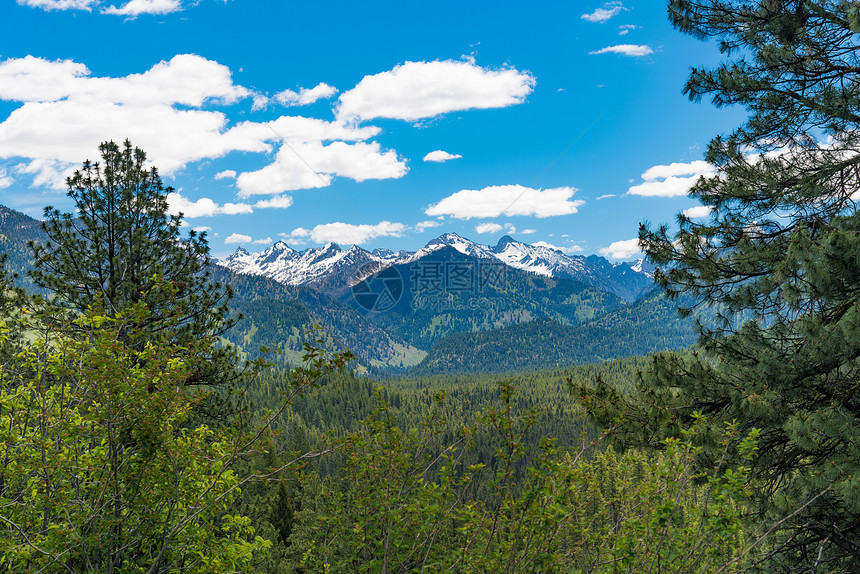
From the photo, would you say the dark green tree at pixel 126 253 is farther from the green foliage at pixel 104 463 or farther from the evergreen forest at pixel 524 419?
the green foliage at pixel 104 463

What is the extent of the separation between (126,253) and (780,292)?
1884cm

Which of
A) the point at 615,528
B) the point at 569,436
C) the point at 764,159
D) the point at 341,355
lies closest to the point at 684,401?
the point at 615,528

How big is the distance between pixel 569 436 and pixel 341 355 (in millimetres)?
155600

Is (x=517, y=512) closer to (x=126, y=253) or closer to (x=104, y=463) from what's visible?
(x=104, y=463)

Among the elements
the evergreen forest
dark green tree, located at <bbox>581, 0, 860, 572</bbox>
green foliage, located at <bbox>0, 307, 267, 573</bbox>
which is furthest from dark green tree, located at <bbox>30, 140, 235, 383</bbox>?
dark green tree, located at <bbox>581, 0, 860, 572</bbox>

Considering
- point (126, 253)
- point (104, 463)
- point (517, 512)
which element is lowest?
point (517, 512)

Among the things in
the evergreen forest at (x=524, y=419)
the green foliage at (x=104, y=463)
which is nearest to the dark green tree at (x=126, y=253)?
the evergreen forest at (x=524, y=419)

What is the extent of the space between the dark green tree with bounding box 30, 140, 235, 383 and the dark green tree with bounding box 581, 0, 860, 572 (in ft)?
43.5

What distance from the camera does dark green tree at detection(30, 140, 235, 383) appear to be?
1537cm

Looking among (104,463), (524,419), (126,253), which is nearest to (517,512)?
(524,419)

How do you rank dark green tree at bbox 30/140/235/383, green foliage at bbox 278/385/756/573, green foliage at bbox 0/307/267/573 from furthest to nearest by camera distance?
dark green tree at bbox 30/140/235/383
green foliage at bbox 0/307/267/573
green foliage at bbox 278/385/756/573

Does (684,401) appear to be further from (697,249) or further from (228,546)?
(228,546)

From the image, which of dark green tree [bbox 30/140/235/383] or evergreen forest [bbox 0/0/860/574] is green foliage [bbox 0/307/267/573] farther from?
dark green tree [bbox 30/140/235/383]

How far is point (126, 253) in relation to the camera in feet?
52.1
